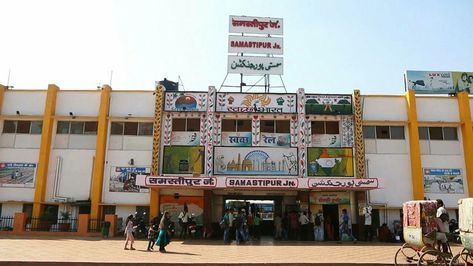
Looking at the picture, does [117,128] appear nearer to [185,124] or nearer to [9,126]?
[185,124]

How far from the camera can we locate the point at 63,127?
23.4 m

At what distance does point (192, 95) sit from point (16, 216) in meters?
10.9

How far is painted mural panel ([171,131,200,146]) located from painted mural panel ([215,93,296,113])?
191 cm

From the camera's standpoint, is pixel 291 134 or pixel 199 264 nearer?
pixel 199 264

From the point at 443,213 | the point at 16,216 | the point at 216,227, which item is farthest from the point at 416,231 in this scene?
the point at 16,216

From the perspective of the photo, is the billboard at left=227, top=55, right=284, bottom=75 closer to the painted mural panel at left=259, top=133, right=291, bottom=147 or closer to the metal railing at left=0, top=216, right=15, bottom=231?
the painted mural panel at left=259, top=133, right=291, bottom=147

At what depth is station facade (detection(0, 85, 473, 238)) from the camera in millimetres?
22016

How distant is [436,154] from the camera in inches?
901

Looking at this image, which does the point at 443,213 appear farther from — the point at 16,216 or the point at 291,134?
the point at 16,216

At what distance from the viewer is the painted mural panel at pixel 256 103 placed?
74.5 ft

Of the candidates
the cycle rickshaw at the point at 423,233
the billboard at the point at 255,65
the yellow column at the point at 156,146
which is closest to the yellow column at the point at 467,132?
the billboard at the point at 255,65

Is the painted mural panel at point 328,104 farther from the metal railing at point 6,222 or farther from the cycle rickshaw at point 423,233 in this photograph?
the metal railing at point 6,222

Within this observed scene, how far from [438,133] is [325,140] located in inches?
263

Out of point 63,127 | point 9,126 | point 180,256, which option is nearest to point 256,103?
point 63,127
